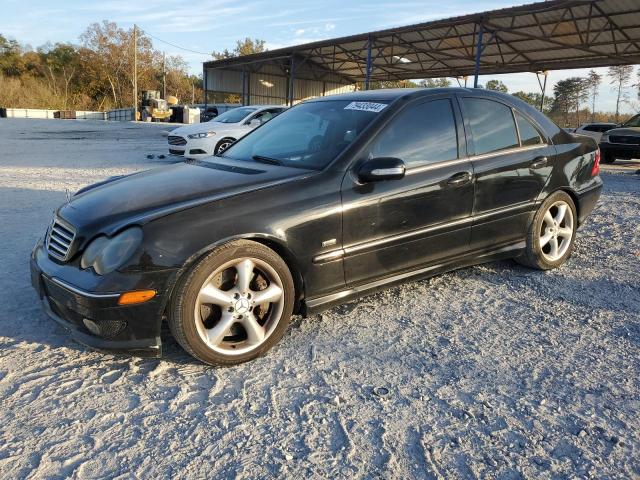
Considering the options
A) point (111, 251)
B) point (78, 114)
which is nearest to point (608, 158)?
point (111, 251)

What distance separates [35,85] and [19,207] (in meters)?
54.3

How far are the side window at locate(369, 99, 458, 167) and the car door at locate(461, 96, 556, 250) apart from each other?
0.20 meters

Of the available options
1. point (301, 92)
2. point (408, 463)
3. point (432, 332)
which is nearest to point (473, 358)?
point (432, 332)

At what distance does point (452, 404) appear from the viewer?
2.49 metres

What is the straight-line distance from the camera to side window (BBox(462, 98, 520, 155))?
3.90 meters

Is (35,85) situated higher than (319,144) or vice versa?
(35,85)

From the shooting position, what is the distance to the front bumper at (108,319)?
8.38ft

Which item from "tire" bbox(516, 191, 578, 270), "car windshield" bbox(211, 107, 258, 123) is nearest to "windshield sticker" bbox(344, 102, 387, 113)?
"tire" bbox(516, 191, 578, 270)

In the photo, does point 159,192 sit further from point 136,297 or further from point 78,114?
point 78,114

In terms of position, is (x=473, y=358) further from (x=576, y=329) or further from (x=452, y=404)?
(x=576, y=329)

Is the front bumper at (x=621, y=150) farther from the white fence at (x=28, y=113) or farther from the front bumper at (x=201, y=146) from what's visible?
the white fence at (x=28, y=113)

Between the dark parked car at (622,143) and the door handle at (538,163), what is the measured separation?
1210cm

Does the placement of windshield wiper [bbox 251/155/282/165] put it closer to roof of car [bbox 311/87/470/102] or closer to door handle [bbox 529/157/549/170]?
roof of car [bbox 311/87/470/102]

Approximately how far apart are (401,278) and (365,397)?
3.72 feet
